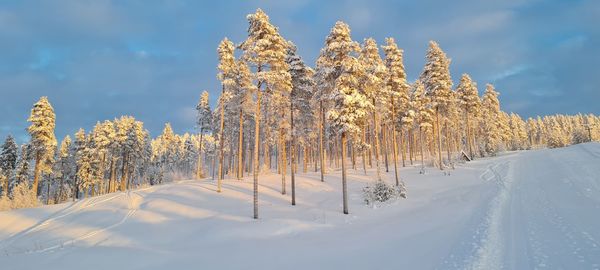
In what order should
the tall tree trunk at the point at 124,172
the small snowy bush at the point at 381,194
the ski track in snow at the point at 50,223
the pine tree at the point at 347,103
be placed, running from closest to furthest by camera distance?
the ski track in snow at the point at 50,223 → the pine tree at the point at 347,103 → the small snowy bush at the point at 381,194 → the tall tree trunk at the point at 124,172

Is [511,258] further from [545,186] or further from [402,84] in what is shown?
[402,84]

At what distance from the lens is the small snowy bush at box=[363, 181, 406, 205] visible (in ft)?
80.1

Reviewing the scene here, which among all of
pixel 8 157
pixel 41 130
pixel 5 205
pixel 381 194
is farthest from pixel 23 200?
pixel 381 194

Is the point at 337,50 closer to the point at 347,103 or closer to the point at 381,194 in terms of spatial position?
the point at 347,103

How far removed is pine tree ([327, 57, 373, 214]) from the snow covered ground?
5631mm

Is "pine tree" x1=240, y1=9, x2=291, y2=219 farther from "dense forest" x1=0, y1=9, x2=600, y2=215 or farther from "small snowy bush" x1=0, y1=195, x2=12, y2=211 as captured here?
"small snowy bush" x1=0, y1=195, x2=12, y2=211

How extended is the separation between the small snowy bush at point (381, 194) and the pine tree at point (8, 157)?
6768 cm

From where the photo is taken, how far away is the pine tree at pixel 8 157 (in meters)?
59.8

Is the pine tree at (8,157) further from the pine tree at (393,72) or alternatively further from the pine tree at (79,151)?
the pine tree at (393,72)

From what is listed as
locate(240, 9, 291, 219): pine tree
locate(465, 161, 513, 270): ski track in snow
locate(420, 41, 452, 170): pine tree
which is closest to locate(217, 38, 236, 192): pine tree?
locate(240, 9, 291, 219): pine tree

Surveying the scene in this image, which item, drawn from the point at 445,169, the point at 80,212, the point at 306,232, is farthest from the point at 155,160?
the point at 306,232

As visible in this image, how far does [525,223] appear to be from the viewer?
13.7 meters

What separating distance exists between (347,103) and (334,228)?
841 centimetres

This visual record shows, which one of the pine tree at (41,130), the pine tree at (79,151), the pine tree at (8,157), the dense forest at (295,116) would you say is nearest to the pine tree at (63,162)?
the dense forest at (295,116)
